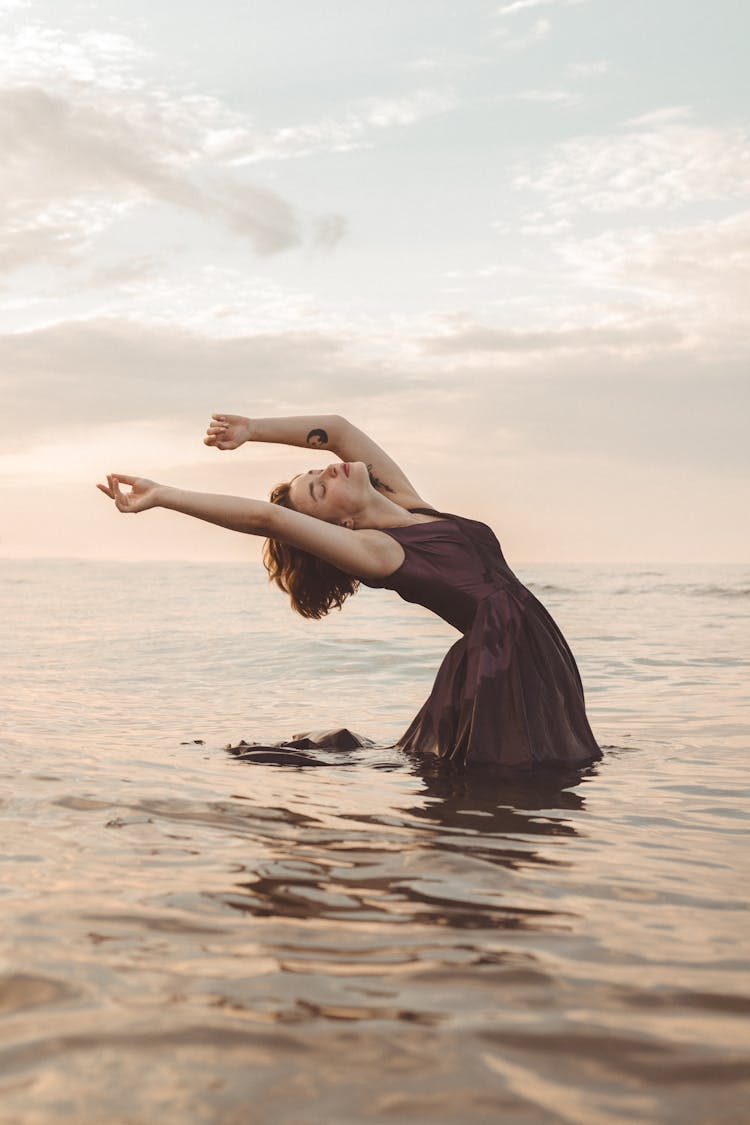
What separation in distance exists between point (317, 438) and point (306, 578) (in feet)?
2.63

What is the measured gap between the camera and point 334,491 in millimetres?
5562

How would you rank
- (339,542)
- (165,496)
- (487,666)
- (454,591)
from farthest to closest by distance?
1. (454,591)
2. (487,666)
3. (339,542)
4. (165,496)

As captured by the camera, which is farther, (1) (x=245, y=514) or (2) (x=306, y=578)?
(2) (x=306, y=578)

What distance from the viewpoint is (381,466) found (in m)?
6.11

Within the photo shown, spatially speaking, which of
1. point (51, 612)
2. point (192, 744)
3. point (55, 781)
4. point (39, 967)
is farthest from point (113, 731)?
point (51, 612)

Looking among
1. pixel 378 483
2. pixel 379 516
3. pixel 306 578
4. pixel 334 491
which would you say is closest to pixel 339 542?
pixel 334 491

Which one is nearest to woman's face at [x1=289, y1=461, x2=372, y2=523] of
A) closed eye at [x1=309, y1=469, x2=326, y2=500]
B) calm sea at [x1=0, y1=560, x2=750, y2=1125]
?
closed eye at [x1=309, y1=469, x2=326, y2=500]

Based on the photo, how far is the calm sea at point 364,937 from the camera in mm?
2020

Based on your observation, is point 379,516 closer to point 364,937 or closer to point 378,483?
point 378,483

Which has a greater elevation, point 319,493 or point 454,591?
point 319,493

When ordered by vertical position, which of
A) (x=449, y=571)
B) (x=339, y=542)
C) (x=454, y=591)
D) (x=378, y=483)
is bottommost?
(x=454, y=591)

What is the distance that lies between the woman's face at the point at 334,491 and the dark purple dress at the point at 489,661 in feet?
0.85

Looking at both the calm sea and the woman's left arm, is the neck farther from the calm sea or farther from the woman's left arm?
the calm sea

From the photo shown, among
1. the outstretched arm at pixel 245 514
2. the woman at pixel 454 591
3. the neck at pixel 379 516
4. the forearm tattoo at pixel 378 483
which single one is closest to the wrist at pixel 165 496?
the outstretched arm at pixel 245 514
